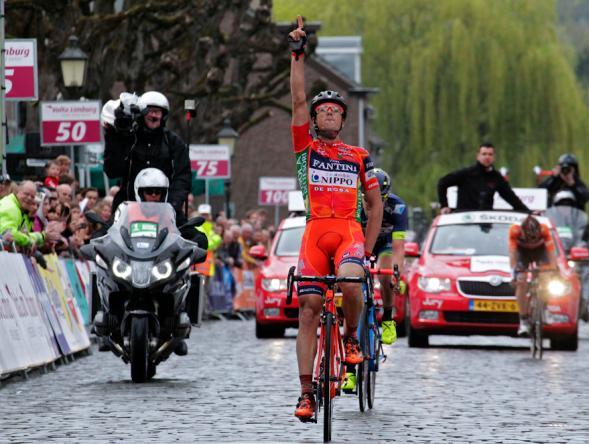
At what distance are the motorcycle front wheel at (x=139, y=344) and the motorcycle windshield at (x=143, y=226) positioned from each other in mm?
550

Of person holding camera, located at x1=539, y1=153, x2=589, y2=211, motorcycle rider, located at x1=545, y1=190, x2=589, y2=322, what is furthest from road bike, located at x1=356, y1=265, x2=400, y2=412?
motorcycle rider, located at x1=545, y1=190, x2=589, y2=322

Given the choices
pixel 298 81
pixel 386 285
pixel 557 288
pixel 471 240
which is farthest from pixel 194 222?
pixel 471 240

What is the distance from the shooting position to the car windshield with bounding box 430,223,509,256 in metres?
23.5

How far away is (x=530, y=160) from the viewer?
192 ft

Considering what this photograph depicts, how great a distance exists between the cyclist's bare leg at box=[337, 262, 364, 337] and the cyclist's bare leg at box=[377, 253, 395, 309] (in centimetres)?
242

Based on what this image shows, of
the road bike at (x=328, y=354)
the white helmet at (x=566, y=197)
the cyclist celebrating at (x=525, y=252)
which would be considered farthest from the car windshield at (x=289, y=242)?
the road bike at (x=328, y=354)

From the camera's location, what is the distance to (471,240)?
23688 mm

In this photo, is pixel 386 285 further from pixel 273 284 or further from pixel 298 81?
pixel 273 284

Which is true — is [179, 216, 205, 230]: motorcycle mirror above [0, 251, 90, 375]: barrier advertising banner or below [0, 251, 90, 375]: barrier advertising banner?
above

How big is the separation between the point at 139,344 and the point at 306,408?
457cm

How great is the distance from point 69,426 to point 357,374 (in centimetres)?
204

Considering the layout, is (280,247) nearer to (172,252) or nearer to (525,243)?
(525,243)

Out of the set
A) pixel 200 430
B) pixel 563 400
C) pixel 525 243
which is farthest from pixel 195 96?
pixel 200 430

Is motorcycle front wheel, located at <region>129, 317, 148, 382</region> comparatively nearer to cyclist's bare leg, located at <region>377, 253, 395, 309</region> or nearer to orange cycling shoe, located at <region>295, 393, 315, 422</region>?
cyclist's bare leg, located at <region>377, 253, 395, 309</region>
